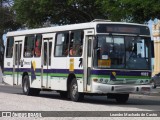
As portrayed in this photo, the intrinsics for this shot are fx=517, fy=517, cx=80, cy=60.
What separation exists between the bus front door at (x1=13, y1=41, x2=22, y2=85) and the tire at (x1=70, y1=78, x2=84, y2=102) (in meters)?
5.54

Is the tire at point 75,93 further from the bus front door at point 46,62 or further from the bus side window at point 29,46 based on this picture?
the bus side window at point 29,46

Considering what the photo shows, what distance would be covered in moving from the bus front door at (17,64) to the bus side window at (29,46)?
2.51ft

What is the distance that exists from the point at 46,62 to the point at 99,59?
14.8 ft

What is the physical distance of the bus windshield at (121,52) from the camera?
65.0 ft

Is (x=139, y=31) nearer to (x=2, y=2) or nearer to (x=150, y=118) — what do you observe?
(x=150, y=118)

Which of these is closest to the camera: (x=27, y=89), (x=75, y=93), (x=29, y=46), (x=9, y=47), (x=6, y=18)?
(x=75, y=93)

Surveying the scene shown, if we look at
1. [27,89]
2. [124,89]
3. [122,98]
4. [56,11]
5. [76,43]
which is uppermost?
[56,11]

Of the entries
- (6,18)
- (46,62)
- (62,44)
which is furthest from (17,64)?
(6,18)

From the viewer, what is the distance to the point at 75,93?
21.2m

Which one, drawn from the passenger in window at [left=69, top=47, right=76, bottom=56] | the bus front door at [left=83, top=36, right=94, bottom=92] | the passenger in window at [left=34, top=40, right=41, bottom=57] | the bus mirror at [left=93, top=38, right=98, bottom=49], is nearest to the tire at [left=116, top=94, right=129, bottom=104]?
the bus front door at [left=83, top=36, right=94, bottom=92]

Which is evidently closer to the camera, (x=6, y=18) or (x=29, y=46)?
(x=29, y=46)

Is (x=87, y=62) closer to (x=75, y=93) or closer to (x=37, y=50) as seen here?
(x=75, y=93)

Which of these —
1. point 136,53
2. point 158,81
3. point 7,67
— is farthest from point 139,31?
point 158,81

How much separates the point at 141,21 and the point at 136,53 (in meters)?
9.70
